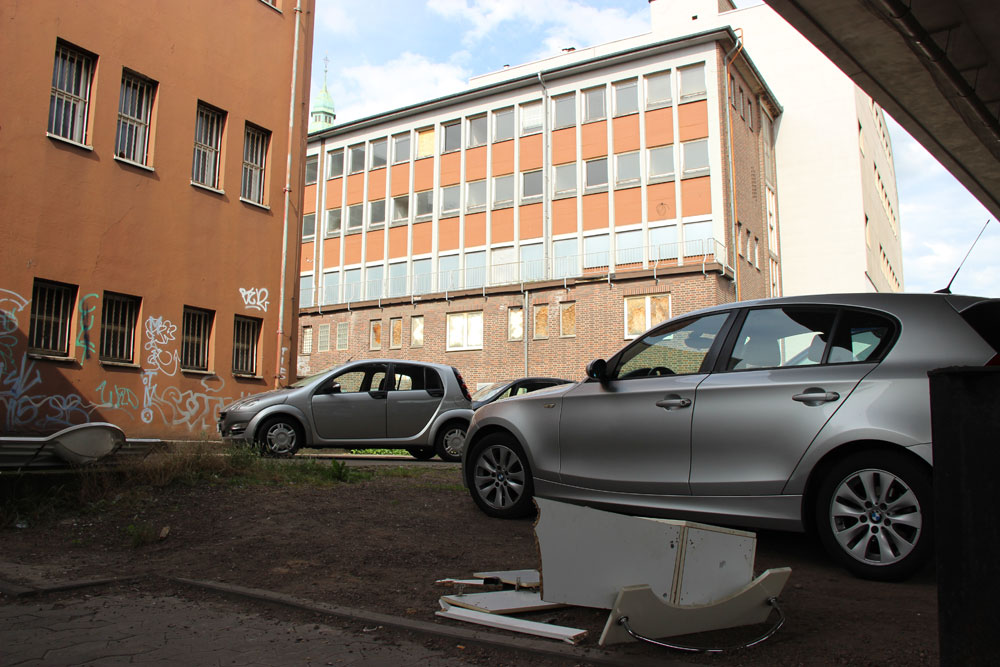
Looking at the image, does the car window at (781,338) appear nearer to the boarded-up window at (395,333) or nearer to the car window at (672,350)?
the car window at (672,350)

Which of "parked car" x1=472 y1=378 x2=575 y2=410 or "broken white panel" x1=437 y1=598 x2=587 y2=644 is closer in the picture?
"broken white panel" x1=437 y1=598 x2=587 y2=644

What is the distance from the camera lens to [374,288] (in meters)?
43.2

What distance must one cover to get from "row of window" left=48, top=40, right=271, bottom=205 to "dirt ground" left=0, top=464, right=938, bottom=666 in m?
9.40

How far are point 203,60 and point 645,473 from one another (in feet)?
46.6

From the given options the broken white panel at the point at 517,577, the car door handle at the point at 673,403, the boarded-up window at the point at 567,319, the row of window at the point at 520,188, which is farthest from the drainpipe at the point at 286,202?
the row of window at the point at 520,188

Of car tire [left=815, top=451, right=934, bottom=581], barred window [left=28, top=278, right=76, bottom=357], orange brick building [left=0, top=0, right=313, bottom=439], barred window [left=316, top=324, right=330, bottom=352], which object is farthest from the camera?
barred window [left=316, top=324, right=330, bottom=352]

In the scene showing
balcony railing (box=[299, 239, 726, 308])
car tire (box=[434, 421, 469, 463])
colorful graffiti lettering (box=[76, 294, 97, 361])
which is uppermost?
balcony railing (box=[299, 239, 726, 308])

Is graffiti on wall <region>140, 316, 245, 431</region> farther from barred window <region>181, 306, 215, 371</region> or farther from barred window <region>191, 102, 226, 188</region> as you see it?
barred window <region>191, 102, 226, 188</region>

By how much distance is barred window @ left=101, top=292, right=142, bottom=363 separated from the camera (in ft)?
45.8

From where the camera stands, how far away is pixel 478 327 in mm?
38031

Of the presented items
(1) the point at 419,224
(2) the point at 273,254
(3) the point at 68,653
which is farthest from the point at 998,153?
(1) the point at 419,224

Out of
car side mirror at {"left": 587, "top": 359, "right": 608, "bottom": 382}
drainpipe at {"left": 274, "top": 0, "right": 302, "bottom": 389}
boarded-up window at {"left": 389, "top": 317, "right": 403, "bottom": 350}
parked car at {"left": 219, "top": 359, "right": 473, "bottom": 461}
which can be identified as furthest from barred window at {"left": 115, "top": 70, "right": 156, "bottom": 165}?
boarded-up window at {"left": 389, "top": 317, "right": 403, "bottom": 350}

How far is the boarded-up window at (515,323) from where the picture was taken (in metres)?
36.8

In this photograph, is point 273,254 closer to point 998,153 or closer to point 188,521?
point 188,521
